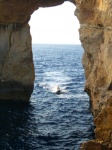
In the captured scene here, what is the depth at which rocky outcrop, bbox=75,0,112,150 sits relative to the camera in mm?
16608

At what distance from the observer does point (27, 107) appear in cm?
3281

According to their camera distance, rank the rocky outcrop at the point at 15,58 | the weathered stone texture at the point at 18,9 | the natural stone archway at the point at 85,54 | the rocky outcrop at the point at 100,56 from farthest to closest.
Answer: the rocky outcrop at the point at 15,58, the weathered stone texture at the point at 18,9, the natural stone archway at the point at 85,54, the rocky outcrop at the point at 100,56

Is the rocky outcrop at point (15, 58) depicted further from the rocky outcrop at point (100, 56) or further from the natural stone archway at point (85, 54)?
the rocky outcrop at point (100, 56)

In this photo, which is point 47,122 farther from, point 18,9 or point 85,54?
point 18,9

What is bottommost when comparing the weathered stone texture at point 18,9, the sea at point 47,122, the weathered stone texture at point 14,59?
the sea at point 47,122

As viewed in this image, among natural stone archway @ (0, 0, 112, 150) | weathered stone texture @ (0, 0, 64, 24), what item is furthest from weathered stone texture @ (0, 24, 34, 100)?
weathered stone texture @ (0, 0, 64, 24)

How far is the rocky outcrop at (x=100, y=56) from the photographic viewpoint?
16.6 meters

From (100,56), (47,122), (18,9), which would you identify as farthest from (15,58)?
(100,56)

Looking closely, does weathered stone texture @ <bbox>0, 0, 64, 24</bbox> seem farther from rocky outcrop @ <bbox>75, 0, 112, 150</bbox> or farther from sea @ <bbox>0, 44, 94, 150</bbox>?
rocky outcrop @ <bbox>75, 0, 112, 150</bbox>

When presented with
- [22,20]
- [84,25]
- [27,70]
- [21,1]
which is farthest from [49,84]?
[84,25]

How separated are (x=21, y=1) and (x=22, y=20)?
10.0ft

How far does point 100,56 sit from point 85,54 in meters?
6.85

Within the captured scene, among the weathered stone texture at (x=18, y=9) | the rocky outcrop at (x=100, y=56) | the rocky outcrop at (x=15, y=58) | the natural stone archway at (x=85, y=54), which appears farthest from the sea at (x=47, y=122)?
the weathered stone texture at (x=18, y=9)

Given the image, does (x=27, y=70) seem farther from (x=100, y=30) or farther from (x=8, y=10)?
(x=100, y=30)
